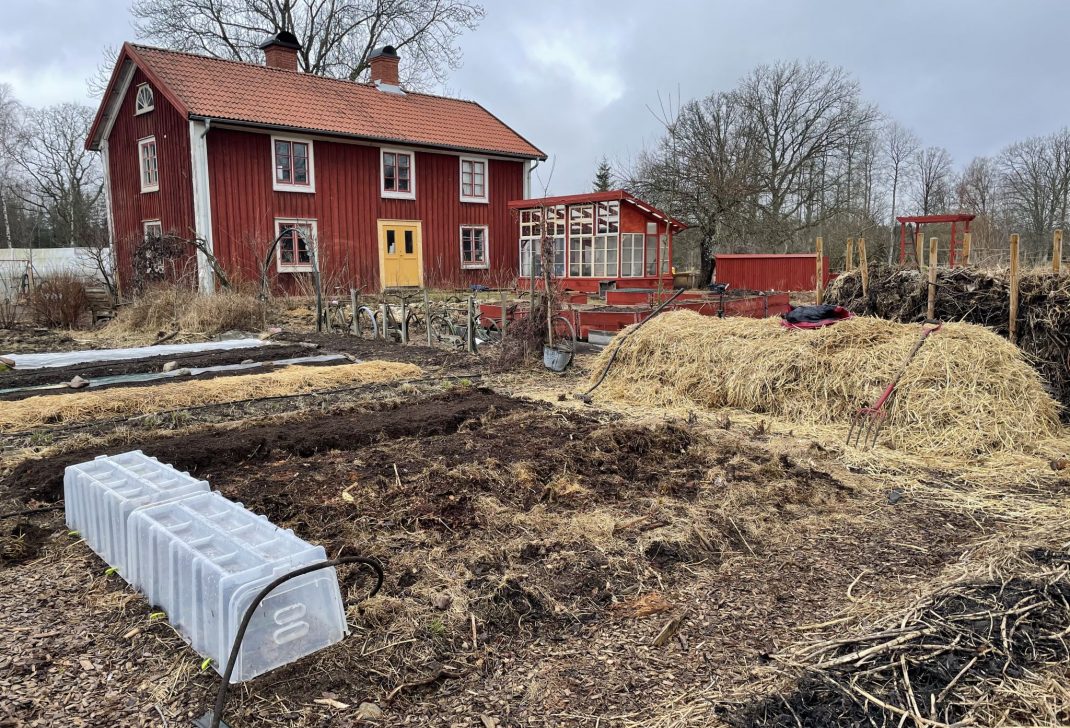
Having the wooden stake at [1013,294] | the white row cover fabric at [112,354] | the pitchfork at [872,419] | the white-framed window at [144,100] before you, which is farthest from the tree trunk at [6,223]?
the wooden stake at [1013,294]

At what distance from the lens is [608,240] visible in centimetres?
1816

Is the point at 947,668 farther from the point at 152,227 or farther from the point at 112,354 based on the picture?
the point at 152,227

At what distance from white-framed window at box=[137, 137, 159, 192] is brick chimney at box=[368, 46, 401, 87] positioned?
711cm

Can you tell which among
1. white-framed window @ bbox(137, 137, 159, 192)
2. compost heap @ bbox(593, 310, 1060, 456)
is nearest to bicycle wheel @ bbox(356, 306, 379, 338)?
compost heap @ bbox(593, 310, 1060, 456)

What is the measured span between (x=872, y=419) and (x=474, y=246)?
17407mm

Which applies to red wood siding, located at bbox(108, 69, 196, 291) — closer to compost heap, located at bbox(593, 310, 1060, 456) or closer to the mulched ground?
compost heap, located at bbox(593, 310, 1060, 456)

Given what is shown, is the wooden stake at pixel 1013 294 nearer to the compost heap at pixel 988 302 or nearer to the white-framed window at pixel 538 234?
the compost heap at pixel 988 302

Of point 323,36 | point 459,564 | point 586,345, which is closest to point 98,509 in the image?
point 459,564

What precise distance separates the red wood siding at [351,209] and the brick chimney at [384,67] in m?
3.82

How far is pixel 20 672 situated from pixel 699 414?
19.2 feet

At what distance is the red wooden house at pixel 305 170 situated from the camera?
17.7m

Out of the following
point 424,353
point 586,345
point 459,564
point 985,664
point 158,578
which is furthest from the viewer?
point 586,345

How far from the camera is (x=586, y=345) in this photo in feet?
38.6

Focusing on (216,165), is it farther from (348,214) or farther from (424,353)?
(424,353)
